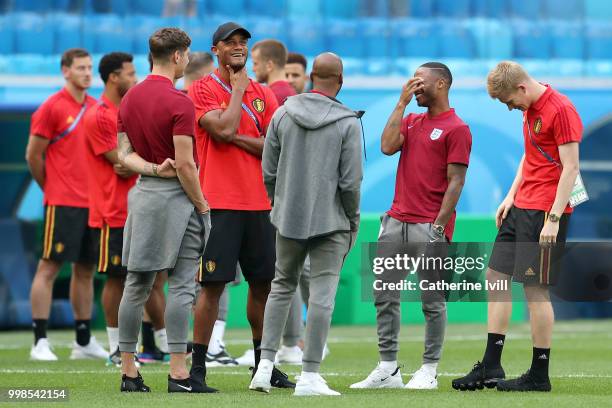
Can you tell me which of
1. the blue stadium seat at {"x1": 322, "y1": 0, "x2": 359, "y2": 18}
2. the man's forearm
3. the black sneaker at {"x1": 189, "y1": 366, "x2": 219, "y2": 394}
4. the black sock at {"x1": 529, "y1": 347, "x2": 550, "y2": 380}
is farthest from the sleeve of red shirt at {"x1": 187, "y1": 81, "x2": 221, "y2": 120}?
the blue stadium seat at {"x1": 322, "y1": 0, "x2": 359, "y2": 18}

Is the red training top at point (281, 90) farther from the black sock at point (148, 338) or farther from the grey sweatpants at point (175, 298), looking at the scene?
the grey sweatpants at point (175, 298)

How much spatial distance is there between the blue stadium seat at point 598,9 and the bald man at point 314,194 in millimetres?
14485

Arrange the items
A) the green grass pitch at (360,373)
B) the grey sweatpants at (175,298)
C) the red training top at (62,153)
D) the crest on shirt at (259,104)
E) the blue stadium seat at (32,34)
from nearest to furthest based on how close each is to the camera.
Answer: the green grass pitch at (360,373), the grey sweatpants at (175,298), the crest on shirt at (259,104), the red training top at (62,153), the blue stadium seat at (32,34)

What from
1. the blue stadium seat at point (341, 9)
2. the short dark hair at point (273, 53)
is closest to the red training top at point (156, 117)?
the short dark hair at point (273, 53)

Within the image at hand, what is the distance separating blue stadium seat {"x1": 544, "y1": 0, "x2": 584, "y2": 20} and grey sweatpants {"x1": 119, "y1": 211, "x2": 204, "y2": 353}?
14.5 m

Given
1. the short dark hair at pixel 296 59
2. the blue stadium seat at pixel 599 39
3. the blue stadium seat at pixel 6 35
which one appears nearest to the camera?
the short dark hair at pixel 296 59

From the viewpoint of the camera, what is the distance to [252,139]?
743 cm

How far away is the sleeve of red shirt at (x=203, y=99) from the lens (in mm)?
7367

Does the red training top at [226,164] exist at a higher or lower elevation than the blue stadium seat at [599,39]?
lower

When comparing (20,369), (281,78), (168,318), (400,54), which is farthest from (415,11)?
(168,318)

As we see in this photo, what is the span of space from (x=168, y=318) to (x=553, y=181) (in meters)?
2.28

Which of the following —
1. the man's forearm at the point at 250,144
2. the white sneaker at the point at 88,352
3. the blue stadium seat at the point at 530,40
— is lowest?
the white sneaker at the point at 88,352

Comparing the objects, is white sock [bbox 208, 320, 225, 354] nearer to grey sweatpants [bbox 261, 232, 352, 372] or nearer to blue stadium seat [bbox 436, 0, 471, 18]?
grey sweatpants [bbox 261, 232, 352, 372]

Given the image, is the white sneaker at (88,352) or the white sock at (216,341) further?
the white sneaker at (88,352)
